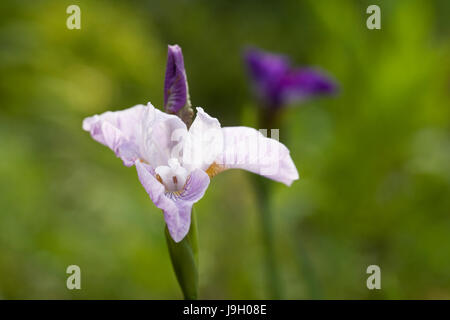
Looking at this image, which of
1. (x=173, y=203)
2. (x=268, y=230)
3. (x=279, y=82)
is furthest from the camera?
(x=279, y=82)

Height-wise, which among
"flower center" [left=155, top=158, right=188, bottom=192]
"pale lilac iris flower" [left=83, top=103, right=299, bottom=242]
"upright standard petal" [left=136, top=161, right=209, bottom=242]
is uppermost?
"pale lilac iris flower" [left=83, top=103, right=299, bottom=242]

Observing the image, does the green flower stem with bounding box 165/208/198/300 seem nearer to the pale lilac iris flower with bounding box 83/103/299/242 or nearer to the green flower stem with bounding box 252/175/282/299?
the pale lilac iris flower with bounding box 83/103/299/242

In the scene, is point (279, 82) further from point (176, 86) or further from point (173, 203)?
point (173, 203)

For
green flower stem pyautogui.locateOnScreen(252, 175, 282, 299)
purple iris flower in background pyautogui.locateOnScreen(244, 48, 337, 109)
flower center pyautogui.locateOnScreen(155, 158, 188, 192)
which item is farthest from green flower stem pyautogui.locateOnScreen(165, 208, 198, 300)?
purple iris flower in background pyautogui.locateOnScreen(244, 48, 337, 109)

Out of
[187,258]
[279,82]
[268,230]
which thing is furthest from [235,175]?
[187,258]

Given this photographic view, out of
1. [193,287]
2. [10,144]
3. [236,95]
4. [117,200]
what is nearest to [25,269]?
[117,200]

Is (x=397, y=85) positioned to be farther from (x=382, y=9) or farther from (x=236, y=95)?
(x=236, y=95)
